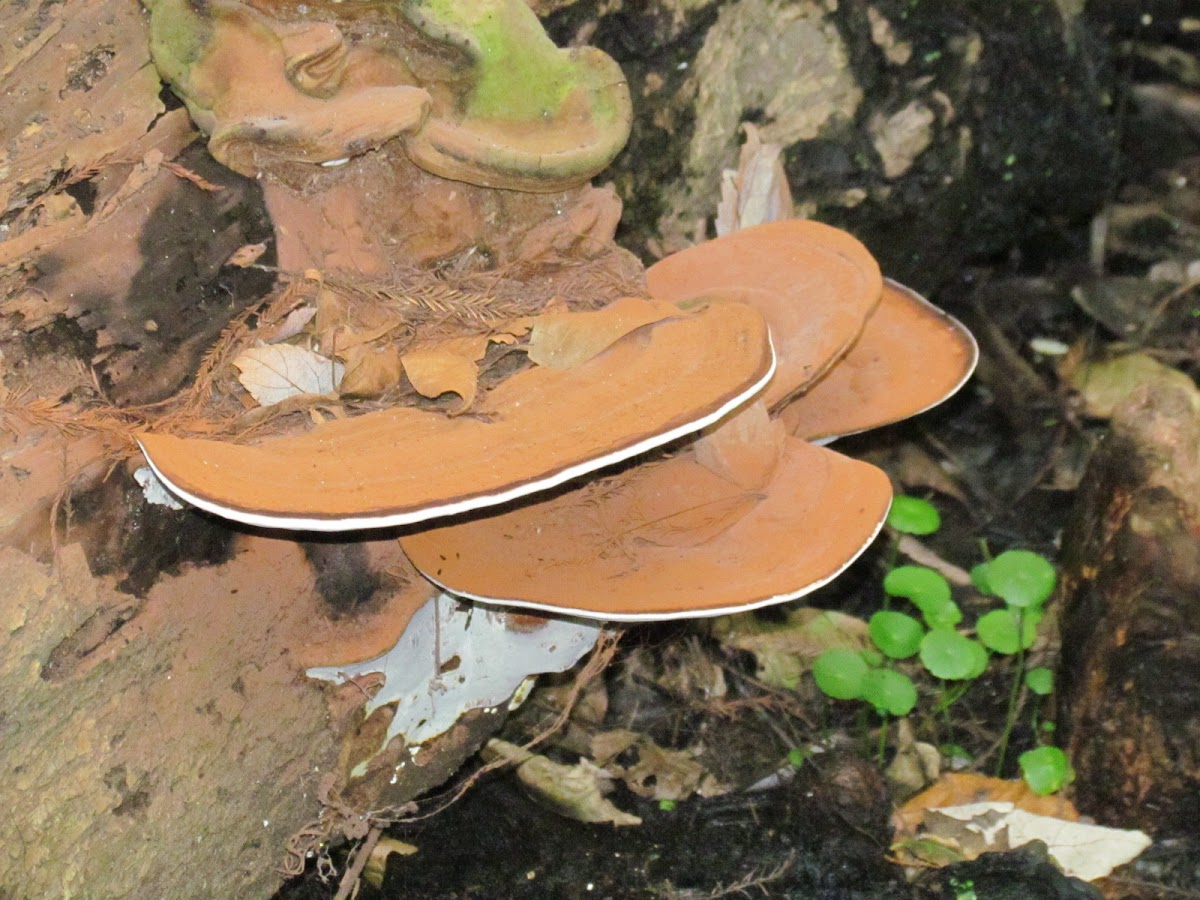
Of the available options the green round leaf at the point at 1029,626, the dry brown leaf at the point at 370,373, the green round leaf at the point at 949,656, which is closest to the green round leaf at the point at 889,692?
the green round leaf at the point at 949,656

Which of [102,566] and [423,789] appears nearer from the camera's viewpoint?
[102,566]

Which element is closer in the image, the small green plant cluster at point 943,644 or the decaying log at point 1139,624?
the decaying log at point 1139,624

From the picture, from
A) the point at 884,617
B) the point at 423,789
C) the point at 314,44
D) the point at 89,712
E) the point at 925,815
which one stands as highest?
the point at 314,44

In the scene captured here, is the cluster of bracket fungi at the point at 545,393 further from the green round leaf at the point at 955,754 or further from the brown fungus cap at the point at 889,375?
the green round leaf at the point at 955,754

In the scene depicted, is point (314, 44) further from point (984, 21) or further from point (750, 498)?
point (984, 21)

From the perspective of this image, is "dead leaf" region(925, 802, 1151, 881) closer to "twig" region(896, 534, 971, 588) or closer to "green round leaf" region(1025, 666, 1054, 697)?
"green round leaf" region(1025, 666, 1054, 697)

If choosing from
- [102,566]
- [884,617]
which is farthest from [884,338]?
[102,566]
